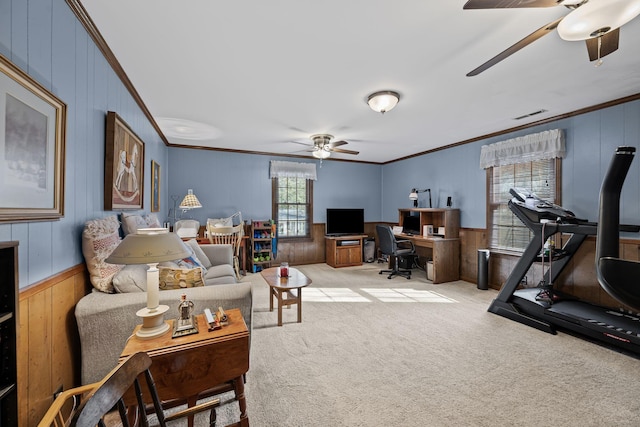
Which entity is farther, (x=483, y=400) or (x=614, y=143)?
(x=614, y=143)

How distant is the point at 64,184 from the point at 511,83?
3.73 m

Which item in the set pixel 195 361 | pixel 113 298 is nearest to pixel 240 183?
pixel 113 298

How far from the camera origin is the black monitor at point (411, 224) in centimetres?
544

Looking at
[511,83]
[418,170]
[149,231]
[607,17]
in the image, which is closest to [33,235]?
[149,231]

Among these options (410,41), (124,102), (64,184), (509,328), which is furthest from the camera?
(509,328)

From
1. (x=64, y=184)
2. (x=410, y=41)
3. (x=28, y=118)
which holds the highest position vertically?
(x=410, y=41)

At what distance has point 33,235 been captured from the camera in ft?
4.32

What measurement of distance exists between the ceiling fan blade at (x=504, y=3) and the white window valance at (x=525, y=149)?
292 cm

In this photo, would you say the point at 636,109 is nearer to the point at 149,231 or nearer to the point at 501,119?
the point at 501,119

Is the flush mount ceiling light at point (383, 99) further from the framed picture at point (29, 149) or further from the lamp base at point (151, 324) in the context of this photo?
the lamp base at point (151, 324)

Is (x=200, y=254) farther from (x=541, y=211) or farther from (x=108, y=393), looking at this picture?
(x=541, y=211)

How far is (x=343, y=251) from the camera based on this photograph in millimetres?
5977

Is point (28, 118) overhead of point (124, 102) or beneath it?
beneath

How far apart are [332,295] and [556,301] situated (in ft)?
8.93
